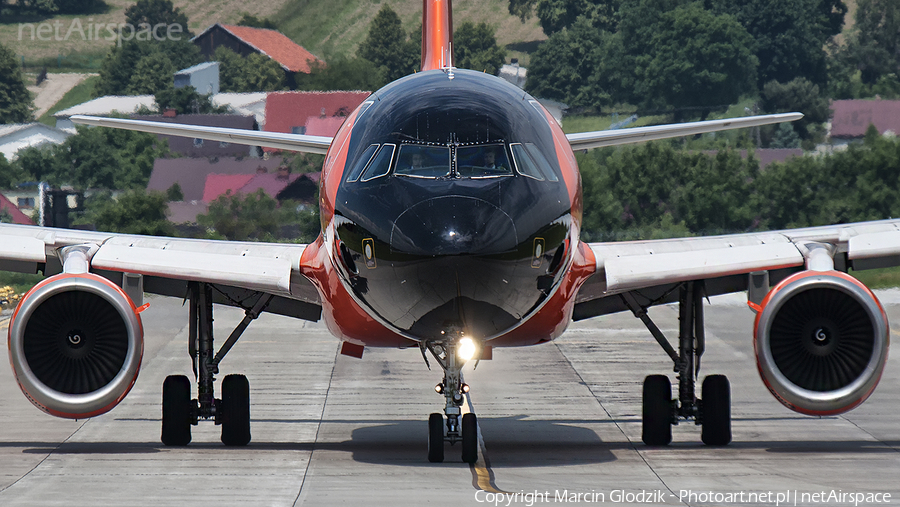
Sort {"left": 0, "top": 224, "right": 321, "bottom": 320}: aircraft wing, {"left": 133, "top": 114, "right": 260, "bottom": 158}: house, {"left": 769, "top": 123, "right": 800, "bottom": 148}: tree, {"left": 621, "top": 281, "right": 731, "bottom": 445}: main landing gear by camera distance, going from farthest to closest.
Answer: {"left": 769, "top": 123, "right": 800, "bottom": 148}: tree, {"left": 133, "top": 114, "right": 260, "bottom": 158}: house, {"left": 621, "top": 281, "right": 731, "bottom": 445}: main landing gear, {"left": 0, "top": 224, "right": 321, "bottom": 320}: aircraft wing

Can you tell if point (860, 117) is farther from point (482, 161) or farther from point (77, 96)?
point (482, 161)

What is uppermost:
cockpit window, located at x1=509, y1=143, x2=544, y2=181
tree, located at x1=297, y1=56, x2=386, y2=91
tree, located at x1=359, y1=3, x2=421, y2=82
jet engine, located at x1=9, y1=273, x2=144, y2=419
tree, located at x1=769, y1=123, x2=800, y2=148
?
tree, located at x1=359, y1=3, x2=421, y2=82

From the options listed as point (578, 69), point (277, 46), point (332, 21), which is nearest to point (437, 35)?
point (578, 69)

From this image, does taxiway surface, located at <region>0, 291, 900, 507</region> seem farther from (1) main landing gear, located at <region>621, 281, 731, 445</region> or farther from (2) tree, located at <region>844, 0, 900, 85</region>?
(2) tree, located at <region>844, 0, 900, 85</region>

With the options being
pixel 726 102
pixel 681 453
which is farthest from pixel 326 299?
pixel 726 102

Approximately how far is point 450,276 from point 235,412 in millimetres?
5600

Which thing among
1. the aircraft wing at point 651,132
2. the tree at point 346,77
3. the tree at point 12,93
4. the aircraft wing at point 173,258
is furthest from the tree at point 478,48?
the aircraft wing at point 173,258

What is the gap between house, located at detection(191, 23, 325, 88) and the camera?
353 ft

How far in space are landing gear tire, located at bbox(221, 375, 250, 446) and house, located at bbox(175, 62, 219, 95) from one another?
90928 mm

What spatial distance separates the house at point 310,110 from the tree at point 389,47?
16866 mm

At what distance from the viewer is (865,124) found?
80250mm

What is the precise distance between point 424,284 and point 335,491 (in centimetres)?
249

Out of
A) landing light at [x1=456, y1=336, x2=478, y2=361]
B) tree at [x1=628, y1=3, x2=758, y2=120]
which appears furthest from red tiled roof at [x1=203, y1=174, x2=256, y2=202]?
landing light at [x1=456, y1=336, x2=478, y2=361]

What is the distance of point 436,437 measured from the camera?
13609 millimetres
